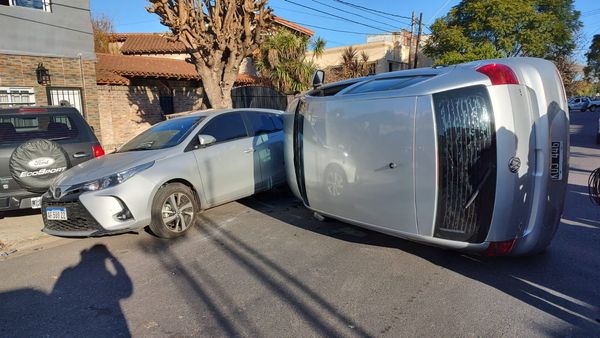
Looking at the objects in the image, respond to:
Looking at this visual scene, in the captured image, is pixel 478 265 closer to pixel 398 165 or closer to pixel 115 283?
pixel 398 165

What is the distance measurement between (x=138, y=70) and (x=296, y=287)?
13.2m

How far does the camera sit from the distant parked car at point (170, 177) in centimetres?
464

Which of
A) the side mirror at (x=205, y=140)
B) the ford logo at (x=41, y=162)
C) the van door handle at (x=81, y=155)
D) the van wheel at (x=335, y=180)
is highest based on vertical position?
the side mirror at (x=205, y=140)

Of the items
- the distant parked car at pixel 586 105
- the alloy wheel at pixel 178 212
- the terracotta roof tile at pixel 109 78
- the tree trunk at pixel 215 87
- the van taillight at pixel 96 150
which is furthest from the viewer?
the distant parked car at pixel 586 105

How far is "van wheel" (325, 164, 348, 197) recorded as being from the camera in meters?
4.12

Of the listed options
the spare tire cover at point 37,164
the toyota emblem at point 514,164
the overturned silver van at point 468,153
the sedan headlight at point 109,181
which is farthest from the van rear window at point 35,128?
the toyota emblem at point 514,164

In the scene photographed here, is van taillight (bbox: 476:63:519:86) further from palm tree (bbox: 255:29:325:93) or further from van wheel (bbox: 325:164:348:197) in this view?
palm tree (bbox: 255:29:325:93)

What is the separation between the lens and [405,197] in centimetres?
356

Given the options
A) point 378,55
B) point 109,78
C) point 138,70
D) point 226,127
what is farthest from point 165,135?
point 378,55

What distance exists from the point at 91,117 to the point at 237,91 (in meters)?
5.37

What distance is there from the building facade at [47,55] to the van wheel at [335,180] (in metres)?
10.8

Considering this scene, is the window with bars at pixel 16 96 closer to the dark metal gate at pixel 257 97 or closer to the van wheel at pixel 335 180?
the dark metal gate at pixel 257 97

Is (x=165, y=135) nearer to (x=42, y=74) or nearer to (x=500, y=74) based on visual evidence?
(x=500, y=74)

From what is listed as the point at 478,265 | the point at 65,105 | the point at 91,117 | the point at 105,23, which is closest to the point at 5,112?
the point at 65,105
